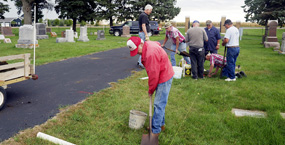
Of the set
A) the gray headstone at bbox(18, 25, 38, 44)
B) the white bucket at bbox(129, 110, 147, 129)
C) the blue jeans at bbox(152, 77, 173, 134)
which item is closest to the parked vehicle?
the gray headstone at bbox(18, 25, 38, 44)

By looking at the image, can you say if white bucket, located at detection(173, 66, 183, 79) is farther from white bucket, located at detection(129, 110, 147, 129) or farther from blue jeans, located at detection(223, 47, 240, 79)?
white bucket, located at detection(129, 110, 147, 129)

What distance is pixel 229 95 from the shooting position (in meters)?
5.92

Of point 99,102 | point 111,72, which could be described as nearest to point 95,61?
point 111,72

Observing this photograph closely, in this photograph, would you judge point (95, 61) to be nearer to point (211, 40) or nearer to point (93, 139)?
point (211, 40)

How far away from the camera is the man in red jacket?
11.1 ft

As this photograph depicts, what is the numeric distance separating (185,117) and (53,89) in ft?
11.9

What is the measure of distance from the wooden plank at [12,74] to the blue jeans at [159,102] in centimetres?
320

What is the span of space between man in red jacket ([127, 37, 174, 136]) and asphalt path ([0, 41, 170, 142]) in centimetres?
213

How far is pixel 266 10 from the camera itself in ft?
92.6

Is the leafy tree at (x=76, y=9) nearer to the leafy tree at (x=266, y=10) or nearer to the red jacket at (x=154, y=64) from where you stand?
the leafy tree at (x=266, y=10)

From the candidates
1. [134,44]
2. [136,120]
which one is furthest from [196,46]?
[134,44]

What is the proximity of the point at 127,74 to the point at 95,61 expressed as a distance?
294 centimetres

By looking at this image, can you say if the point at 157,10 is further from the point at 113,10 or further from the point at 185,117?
the point at 185,117

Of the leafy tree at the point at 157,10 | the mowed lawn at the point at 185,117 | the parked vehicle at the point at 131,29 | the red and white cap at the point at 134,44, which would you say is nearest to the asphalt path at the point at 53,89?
the mowed lawn at the point at 185,117
